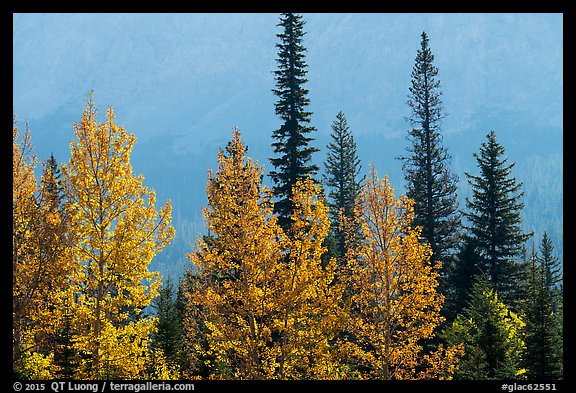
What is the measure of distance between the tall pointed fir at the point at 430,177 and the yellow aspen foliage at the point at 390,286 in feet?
45.1

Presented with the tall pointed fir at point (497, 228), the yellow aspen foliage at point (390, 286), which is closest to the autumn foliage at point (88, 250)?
the yellow aspen foliage at point (390, 286)

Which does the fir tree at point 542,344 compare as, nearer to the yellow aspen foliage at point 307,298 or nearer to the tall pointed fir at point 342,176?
the yellow aspen foliage at point 307,298

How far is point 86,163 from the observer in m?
21.4

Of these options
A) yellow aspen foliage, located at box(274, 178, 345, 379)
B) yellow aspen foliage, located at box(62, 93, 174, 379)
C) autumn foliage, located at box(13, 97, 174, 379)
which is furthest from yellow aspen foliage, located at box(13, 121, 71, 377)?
yellow aspen foliage, located at box(274, 178, 345, 379)

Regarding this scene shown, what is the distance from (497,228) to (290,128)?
48.3ft

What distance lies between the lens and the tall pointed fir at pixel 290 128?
31031mm

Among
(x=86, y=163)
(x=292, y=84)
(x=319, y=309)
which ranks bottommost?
(x=319, y=309)

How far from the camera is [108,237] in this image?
2150 centimetres

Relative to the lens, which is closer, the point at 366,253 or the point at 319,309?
the point at 319,309

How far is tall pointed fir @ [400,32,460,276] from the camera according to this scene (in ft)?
126

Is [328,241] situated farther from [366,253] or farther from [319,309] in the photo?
[319,309]
